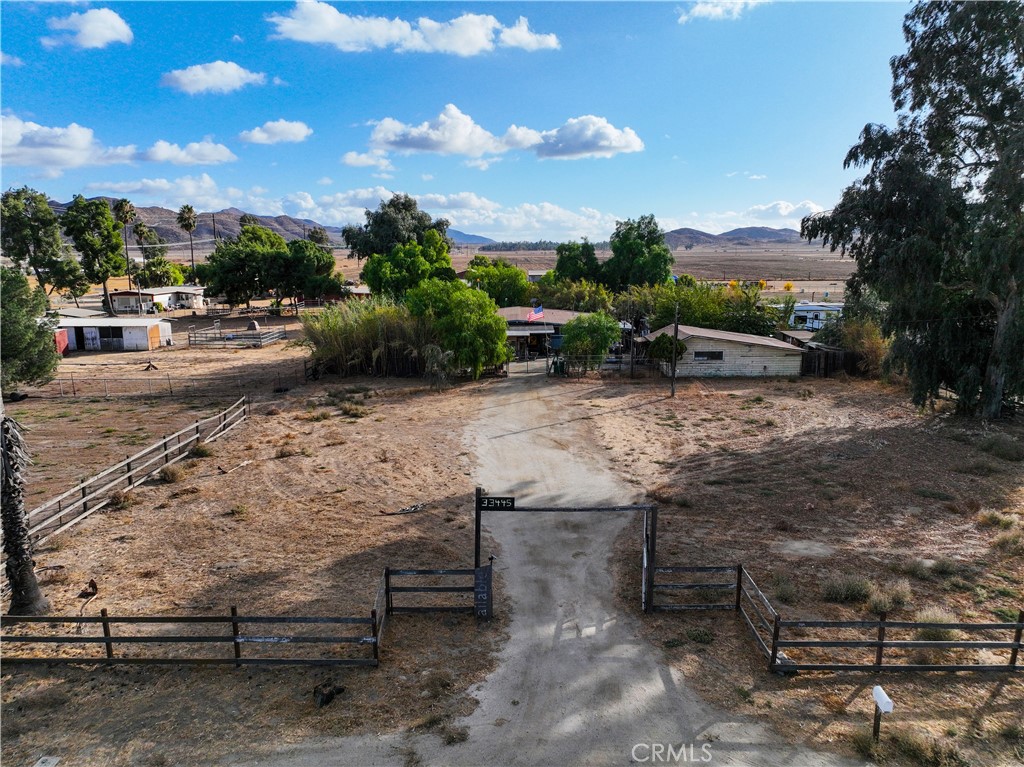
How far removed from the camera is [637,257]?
200 feet

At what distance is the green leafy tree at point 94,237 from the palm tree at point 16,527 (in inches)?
2054

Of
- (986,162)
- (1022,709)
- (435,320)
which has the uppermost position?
(986,162)

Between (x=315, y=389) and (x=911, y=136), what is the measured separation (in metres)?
29.6

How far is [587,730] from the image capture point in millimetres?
8312

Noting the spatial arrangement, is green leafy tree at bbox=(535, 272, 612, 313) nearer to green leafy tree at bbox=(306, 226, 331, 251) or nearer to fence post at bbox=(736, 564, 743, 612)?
fence post at bbox=(736, 564, 743, 612)

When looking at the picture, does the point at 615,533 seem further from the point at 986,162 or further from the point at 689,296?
the point at 689,296

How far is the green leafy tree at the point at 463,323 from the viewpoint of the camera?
109 feet

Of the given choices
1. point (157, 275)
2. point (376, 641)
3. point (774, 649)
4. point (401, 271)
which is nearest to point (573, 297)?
point (401, 271)

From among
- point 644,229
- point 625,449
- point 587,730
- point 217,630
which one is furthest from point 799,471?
point 644,229

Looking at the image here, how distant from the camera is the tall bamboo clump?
34.7 m

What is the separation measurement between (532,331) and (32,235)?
144 ft

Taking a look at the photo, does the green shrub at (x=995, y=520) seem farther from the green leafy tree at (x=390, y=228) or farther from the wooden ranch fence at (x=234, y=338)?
the green leafy tree at (x=390, y=228)

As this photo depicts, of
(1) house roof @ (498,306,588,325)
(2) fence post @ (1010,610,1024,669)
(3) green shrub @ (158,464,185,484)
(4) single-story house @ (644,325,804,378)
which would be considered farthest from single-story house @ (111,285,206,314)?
(2) fence post @ (1010,610,1024,669)

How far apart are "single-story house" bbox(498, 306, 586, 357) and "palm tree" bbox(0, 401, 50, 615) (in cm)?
3129
